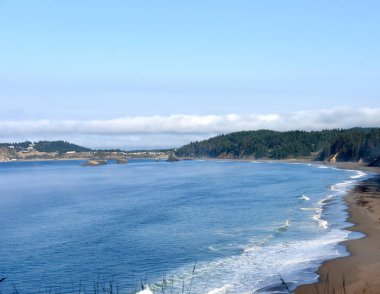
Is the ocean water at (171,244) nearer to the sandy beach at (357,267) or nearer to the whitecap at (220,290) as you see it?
the whitecap at (220,290)

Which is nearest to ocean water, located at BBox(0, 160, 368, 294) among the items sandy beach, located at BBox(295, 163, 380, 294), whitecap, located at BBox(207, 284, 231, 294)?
whitecap, located at BBox(207, 284, 231, 294)

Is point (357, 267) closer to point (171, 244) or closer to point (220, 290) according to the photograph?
point (220, 290)

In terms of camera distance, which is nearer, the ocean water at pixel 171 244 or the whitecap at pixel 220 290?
the whitecap at pixel 220 290

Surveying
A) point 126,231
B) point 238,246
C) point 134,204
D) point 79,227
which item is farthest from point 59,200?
point 238,246

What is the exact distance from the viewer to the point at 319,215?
51781 millimetres

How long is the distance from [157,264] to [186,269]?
2.39m

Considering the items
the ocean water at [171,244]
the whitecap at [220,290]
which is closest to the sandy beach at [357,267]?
the ocean water at [171,244]

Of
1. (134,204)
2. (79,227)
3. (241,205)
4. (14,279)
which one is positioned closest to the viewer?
(14,279)

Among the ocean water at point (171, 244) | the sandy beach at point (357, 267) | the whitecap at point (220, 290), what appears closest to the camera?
the whitecap at point (220, 290)

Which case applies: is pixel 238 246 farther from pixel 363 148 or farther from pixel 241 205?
pixel 363 148

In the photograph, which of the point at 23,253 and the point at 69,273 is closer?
the point at 69,273

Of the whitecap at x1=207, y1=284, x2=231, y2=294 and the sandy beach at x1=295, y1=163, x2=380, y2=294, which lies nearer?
the whitecap at x1=207, y1=284, x2=231, y2=294

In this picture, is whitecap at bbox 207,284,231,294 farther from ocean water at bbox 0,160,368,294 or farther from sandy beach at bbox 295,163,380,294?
sandy beach at bbox 295,163,380,294

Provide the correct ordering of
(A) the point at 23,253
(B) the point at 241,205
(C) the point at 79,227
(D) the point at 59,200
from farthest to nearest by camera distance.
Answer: (D) the point at 59,200, (B) the point at 241,205, (C) the point at 79,227, (A) the point at 23,253
